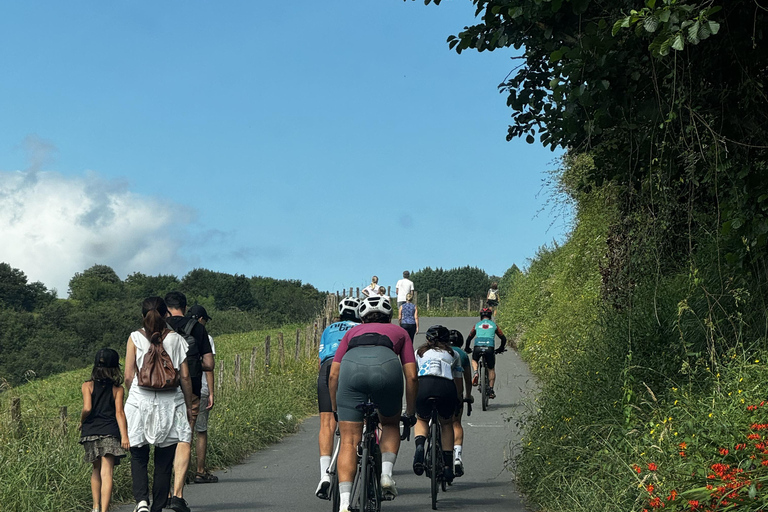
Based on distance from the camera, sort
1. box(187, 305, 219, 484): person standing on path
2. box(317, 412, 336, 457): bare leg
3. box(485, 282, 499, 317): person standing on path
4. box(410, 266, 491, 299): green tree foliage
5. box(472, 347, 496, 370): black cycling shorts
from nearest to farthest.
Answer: box(317, 412, 336, 457): bare leg < box(187, 305, 219, 484): person standing on path < box(472, 347, 496, 370): black cycling shorts < box(485, 282, 499, 317): person standing on path < box(410, 266, 491, 299): green tree foliage

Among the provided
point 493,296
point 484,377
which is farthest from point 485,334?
point 493,296

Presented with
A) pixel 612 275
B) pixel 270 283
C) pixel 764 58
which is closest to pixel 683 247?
pixel 612 275

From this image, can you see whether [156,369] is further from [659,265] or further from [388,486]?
[659,265]

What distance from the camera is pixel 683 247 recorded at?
14.5 meters

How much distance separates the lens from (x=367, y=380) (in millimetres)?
7523

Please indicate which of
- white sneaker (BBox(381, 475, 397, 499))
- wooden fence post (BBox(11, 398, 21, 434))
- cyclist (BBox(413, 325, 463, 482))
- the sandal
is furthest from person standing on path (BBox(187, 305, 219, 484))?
white sneaker (BBox(381, 475, 397, 499))

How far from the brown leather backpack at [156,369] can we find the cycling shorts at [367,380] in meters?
1.45

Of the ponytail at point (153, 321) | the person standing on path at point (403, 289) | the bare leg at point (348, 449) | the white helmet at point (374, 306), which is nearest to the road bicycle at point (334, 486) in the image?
the bare leg at point (348, 449)

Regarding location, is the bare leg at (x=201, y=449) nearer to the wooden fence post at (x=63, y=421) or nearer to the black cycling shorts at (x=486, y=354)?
the wooden fence post at (x=63, y=421)

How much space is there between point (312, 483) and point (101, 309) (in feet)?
285

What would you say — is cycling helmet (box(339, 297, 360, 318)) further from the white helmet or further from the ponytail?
the ponytail

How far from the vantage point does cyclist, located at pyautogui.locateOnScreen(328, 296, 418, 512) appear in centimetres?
754

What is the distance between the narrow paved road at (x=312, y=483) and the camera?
31.9 ft

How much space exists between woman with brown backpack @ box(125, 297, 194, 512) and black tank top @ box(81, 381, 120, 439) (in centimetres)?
51
